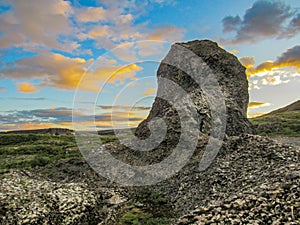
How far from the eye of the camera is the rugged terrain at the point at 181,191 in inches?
567

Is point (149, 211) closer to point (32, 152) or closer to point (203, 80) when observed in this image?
point (203, 80)

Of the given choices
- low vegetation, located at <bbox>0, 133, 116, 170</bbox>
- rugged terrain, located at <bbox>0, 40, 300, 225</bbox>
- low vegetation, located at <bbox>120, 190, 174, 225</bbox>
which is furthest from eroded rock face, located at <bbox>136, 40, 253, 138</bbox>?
low vegetation, located at <bbox>0, 133, 116, 170</bbox>

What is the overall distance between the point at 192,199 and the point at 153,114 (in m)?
17.4

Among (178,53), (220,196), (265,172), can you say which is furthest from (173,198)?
(178,53)

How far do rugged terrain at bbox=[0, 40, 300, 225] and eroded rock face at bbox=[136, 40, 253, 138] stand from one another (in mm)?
291

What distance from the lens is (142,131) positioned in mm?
34438

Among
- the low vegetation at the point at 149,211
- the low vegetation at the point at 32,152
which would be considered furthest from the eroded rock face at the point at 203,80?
the low vegetation at the point at 32,152

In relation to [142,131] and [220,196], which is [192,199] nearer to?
[220,196]

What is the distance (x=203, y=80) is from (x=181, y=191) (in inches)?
707

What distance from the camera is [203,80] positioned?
37625 mm

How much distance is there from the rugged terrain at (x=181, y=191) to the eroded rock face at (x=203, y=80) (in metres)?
0.29

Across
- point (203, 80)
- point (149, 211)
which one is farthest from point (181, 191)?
point (203, 80)

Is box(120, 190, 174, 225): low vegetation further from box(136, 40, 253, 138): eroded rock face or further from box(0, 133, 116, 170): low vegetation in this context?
box(0, 133, 116, 170): low vegetation

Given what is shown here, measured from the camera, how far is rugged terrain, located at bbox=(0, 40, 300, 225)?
14.4 metres
